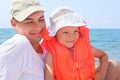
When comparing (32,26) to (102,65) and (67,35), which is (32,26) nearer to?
(67,35)

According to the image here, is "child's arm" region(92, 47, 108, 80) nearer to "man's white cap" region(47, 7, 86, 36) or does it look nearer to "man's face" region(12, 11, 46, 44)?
"man's white cap" region(47, 7, 86, 36)

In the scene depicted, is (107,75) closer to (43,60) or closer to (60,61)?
(60,61)

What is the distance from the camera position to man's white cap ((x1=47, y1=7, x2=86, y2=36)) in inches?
120

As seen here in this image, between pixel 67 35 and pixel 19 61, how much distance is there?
640 mm

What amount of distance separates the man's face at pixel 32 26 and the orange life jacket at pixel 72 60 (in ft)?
0.82

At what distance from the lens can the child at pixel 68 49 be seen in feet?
10.0

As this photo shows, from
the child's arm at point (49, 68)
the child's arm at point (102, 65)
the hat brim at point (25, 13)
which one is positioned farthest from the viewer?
the child's arm at point (102, 65)

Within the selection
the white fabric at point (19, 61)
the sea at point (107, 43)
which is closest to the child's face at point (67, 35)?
the white fabric at point (19, 61)

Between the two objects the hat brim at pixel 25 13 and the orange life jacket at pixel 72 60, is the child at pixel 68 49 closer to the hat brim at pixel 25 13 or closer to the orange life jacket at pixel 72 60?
the orange life jacket at pixel 72 60

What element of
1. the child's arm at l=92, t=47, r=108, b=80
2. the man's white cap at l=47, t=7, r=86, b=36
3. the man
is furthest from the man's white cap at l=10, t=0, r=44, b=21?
the child's arm at l=92, t=47, r=108, b=80

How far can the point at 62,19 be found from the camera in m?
3.09

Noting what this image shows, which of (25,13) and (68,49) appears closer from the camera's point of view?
(25,13)

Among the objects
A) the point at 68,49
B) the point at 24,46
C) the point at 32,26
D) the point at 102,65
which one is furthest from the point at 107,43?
the point at 24,46

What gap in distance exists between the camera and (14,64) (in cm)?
256
